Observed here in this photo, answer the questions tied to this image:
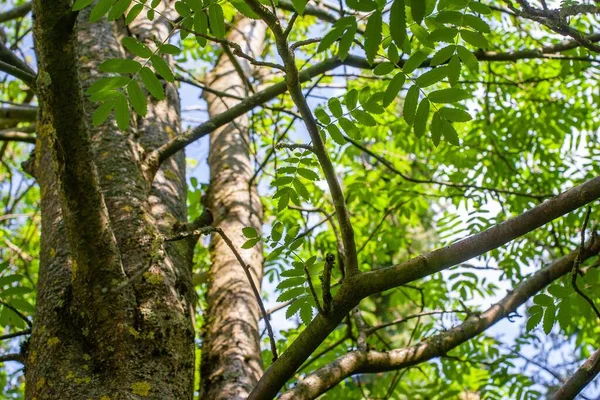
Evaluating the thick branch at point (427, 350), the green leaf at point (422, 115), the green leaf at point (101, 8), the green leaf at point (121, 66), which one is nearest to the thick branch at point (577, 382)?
the thick branch at point (427, 350)

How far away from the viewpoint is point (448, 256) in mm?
1353

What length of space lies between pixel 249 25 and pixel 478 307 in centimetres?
319

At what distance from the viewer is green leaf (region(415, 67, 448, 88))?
168cm

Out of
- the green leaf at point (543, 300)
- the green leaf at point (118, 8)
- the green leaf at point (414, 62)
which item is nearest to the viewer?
the green leaf at point (118, 8)

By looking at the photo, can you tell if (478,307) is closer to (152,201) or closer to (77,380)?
(152,201)

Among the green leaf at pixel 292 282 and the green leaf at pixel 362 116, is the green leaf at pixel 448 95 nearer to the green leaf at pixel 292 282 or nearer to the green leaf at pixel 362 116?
the green leaf at pixel 362 116

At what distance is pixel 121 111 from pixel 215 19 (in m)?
0.40

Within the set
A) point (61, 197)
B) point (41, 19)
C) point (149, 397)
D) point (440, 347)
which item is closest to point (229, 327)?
point (440, 347)

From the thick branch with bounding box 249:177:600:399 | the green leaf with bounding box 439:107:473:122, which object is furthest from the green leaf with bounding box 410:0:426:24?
the green leaf with bounding box 439:107:473:122

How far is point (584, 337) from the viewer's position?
12.6 ft

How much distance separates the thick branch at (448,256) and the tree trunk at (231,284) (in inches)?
48.7

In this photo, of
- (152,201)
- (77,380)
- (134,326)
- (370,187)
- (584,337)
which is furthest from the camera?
(370,187)

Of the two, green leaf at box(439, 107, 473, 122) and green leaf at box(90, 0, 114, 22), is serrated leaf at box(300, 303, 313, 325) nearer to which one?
green leaf at box(439, 107, 473, 122)

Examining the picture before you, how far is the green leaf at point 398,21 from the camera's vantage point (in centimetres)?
121
